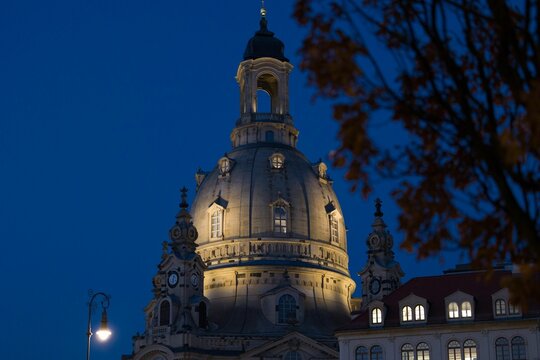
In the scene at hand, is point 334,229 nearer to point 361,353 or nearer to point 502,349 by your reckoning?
point 361,353

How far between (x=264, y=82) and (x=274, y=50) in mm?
4824

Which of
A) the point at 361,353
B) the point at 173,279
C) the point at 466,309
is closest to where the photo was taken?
A: the point at 466,309

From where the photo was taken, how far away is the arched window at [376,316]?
71.5 metres

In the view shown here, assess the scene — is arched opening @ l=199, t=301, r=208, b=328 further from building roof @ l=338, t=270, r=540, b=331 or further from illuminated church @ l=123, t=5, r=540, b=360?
building roof @ l=338, t=270, r=540, b=331

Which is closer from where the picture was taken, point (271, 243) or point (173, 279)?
point (173, 279)

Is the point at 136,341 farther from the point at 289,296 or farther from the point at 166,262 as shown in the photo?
the point at 289,296

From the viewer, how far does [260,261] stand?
3676 inches

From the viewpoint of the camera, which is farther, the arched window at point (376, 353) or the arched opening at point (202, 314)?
the arched opening at point (202, 314)

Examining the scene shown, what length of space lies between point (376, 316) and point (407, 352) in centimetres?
384

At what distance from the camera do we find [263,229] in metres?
94.8

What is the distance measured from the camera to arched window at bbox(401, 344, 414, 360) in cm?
6938

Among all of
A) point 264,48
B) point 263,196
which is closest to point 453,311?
point 263,196

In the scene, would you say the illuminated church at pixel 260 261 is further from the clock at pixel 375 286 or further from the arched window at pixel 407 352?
the arched window at pixel 407 352

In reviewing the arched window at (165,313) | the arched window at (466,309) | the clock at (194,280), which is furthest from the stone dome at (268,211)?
the arched window at (466,309)
